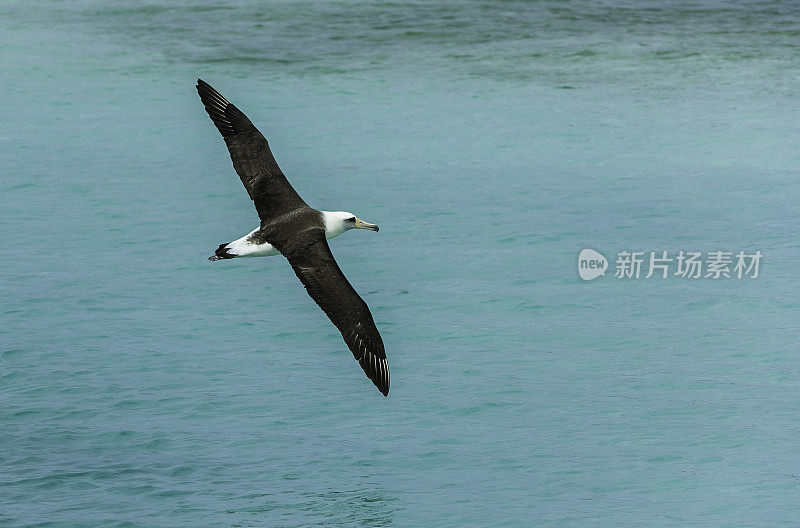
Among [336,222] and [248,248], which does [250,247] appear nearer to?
[248,248]

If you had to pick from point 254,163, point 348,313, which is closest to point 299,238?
point 348,313

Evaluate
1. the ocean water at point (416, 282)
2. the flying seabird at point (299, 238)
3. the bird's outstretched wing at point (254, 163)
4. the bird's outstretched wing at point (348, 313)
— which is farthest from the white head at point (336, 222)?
the ocean water at point (416, 282)

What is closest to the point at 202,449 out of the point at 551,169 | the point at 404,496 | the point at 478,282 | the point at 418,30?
the point at 404,496

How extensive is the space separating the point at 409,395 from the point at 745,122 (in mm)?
10071

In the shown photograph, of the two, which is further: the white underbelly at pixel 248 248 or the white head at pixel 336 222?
the white head at pixel 336 222

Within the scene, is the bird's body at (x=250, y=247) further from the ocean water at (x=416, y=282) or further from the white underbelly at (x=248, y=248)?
the ocean water at (x=416, y=282)

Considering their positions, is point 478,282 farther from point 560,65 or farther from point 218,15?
point 218,15

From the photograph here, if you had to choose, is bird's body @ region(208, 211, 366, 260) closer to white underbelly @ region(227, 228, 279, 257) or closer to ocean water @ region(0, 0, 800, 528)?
white underbelly @ region(227, 228, 279, 257)

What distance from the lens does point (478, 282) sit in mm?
15906

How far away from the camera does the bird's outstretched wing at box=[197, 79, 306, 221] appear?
501 inches

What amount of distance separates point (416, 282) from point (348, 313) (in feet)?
15.0

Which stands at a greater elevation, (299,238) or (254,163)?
(254,163)

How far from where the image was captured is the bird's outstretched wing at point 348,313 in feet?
37.4

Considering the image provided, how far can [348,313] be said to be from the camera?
11.4 metres
